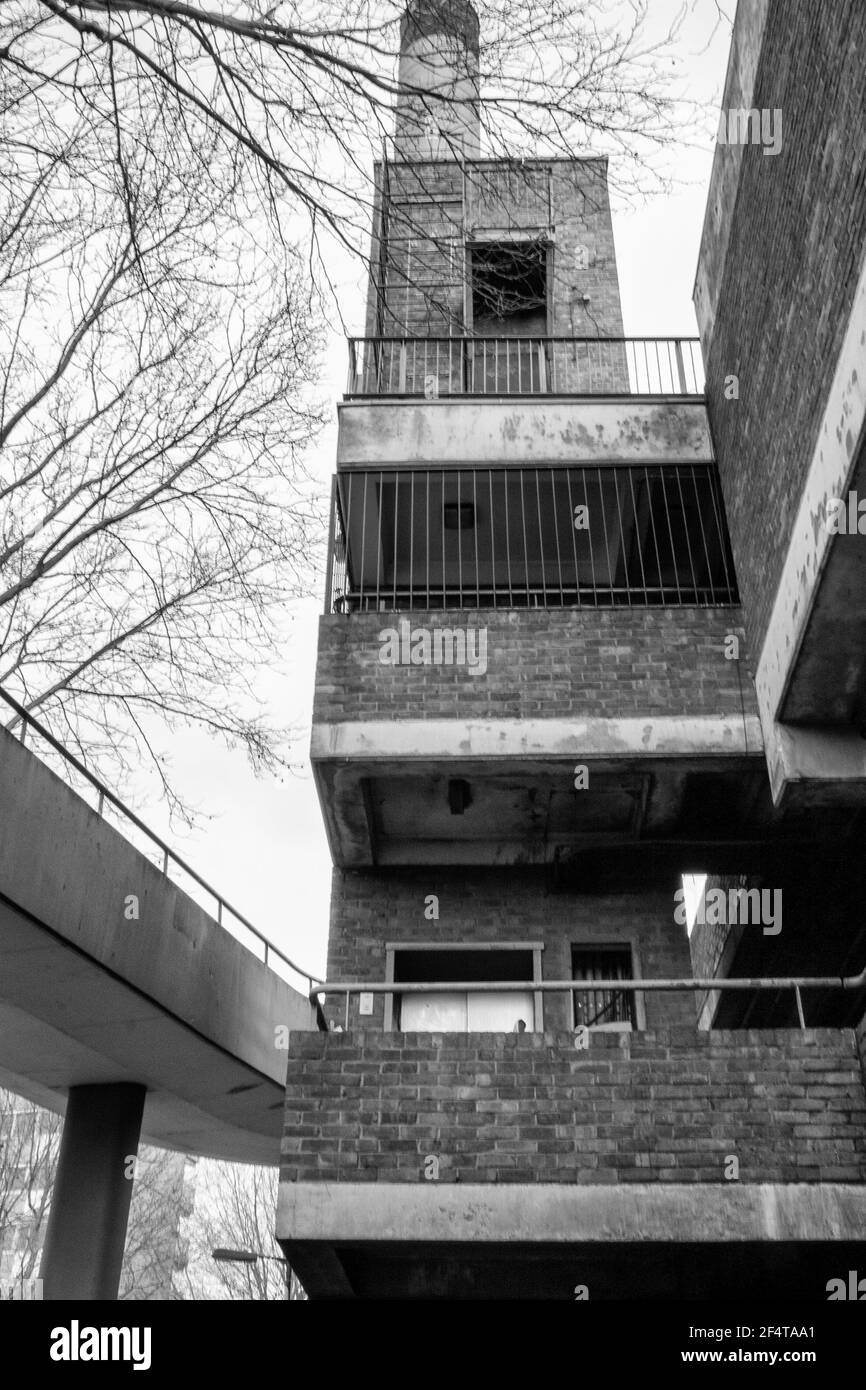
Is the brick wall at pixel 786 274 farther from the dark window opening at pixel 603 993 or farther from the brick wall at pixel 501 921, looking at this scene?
the dark window opening at pixel 603 993

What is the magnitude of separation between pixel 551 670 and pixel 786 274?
352 centimetres

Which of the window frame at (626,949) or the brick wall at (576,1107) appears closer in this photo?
the brick wall at (576,1107)

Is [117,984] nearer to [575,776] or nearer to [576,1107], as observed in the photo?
[576,1107]

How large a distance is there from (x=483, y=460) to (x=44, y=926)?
5.78m

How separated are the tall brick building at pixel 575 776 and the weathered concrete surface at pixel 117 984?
55.8 inches

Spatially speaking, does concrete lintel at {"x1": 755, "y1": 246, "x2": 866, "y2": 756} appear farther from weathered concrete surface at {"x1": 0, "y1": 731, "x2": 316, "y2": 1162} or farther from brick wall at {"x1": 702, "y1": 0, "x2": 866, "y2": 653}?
weathered concrete surface at {"x1": 0, "y1": 731, "x2": 316, "y2": 1162}

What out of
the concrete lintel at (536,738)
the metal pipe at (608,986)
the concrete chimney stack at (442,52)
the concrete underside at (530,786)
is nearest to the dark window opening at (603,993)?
the concrete underside at (530,786)

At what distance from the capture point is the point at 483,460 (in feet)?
34.2

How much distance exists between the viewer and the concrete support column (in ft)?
33.8

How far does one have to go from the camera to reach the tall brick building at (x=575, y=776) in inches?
267

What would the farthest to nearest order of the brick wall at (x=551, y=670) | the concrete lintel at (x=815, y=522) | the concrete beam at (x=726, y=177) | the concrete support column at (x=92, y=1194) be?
the concrete support column at (x=92, y=1194)
the brick wall at (x=551, y=670)
the concrete beam at (x=726, y=177)
the concrete lintel at (x=815, y=522)

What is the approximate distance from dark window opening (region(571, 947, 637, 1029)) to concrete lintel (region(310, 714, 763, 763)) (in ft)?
7.18

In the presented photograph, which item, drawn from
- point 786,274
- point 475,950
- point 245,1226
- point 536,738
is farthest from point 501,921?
point 245,1226

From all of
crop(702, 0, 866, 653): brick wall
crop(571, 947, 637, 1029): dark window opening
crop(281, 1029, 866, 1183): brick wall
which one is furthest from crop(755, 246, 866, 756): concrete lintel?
crop(571, 947, 637, 1029): dark window opening
